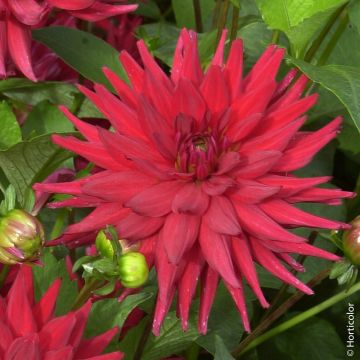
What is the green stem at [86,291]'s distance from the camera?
55cm

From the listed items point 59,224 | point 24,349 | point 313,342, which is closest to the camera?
point 24,349

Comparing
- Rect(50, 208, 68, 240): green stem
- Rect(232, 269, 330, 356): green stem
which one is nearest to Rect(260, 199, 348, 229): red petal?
Rect(232, 269, 330, 356): green stem

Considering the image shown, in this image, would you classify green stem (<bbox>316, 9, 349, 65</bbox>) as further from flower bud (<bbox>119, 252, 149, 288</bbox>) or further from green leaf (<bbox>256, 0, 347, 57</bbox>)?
flower bud (<bbox>119, 252, 149, 288</bbox>)

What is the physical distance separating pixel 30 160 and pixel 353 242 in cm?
26

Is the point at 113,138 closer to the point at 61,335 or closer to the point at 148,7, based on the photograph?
the point at 61,335

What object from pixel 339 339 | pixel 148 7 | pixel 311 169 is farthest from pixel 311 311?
pixel 148 7

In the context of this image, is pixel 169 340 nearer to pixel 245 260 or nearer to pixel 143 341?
pixel 143 341

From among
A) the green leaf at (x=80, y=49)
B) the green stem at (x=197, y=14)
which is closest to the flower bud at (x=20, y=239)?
the green leaf at (x=80, y=49)

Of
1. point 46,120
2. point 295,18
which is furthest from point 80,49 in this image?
point 295,18

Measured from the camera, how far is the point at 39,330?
535 millimetres

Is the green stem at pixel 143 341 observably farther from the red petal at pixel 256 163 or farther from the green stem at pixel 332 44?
the green stem at pixel 332 44

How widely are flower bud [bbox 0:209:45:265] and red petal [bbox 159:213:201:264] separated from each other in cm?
8

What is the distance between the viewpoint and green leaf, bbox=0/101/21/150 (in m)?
0.70

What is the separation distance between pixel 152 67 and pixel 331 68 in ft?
0.45
